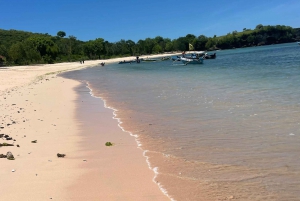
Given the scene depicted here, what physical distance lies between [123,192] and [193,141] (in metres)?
3.61

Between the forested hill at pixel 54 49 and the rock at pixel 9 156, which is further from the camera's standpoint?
the forested hill at pixel 54 49

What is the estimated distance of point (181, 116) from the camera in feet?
39.3

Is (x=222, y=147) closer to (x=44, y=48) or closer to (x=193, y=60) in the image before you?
(x=193, y=60)

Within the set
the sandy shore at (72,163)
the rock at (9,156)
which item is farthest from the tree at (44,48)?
the rock at (9,156)

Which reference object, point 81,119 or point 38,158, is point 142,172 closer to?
point 38,158

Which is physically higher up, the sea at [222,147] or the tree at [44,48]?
the tree at [44,48]

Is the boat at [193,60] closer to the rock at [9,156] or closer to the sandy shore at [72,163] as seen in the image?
the sandy shore at [72,163]

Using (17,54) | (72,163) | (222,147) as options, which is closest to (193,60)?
(17,54)

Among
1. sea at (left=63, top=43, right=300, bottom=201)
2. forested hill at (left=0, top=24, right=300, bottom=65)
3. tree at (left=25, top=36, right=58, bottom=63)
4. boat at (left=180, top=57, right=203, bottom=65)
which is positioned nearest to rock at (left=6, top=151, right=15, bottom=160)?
sea at (left=63, top=43, right=300, bottom=201)

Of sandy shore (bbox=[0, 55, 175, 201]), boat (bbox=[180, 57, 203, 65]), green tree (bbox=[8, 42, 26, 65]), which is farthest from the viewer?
green tree (bbox=[8, 42, 26, 65])

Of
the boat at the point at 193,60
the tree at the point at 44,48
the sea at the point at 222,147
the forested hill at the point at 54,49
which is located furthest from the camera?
the tree at the point at 44,48

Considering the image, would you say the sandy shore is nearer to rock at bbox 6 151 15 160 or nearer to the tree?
rock at bbox 6 151 15 160

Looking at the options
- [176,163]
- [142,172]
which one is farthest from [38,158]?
[176,163]

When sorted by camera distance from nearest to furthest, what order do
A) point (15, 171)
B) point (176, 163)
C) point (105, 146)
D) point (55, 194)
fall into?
point (55, 194)
point (15, 171)
point (176, 163)
point (105, 146)
